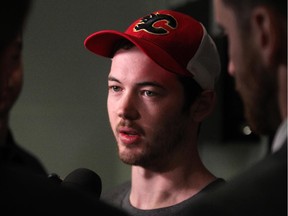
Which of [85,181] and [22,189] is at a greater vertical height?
[22,189]

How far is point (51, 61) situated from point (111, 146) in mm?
437

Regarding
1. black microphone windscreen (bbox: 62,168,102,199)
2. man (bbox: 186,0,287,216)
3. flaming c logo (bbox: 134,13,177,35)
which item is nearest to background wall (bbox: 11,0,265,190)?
flaming c logo (bbox: 134,13,177,35)

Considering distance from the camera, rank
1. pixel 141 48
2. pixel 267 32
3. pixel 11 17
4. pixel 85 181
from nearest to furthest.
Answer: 1. pixel 11 17
2. pixel 267 32
3. pixel 85 181
4. pixel 141 48

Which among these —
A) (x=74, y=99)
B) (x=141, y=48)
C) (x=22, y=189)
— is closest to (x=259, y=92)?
(x=22, y=189)

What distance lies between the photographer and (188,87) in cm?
110

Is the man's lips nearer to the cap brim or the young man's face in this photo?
the young man's face

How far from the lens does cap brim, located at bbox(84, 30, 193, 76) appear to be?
1.06 metres

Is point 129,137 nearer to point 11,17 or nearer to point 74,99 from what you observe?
point 11,17

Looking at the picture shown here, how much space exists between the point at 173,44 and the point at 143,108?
121 millimetres

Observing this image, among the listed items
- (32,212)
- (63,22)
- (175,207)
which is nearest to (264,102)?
(32,212)

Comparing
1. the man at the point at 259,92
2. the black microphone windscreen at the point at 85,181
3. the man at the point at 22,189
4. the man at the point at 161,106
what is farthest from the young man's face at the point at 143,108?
the man at the point at 22,189

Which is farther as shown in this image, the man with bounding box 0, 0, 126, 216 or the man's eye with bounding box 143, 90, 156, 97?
the man's eye with bounding box 143, 90, 156, 97

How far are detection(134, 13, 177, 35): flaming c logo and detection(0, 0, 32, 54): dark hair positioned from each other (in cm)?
62

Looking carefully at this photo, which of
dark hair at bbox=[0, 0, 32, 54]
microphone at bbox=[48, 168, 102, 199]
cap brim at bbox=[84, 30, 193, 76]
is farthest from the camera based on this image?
cap brim at bbox=[84, 30, 193, 76]
